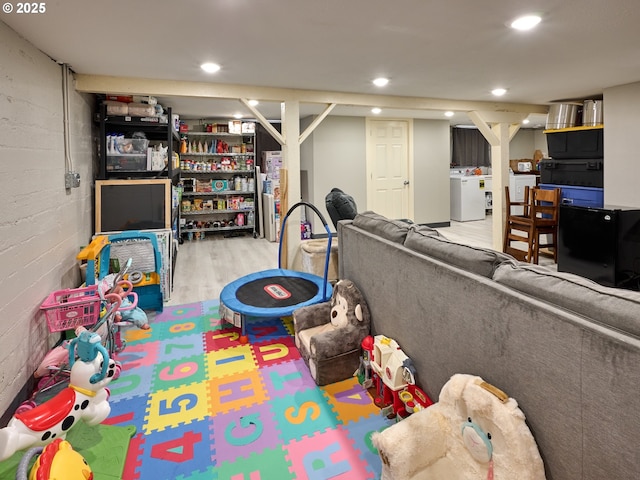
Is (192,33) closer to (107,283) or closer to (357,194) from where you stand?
(107,283)

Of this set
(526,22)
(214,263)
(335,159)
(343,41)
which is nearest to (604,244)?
(526,22)

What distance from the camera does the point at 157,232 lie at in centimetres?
401

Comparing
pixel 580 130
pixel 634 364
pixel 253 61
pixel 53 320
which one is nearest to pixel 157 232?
pixel 53 320

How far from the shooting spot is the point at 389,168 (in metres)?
7.84

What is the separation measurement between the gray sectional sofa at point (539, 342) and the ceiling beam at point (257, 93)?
290 centimetres

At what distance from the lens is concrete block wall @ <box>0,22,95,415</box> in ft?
7.37

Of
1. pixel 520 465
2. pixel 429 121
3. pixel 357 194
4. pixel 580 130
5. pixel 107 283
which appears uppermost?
pixel 429 121

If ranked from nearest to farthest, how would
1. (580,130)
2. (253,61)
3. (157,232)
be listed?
(253,61)
(157,232)
(580,130)

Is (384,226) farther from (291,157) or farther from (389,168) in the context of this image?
(389,168)

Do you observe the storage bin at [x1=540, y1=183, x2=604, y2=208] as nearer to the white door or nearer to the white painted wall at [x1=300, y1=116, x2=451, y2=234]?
the white painted wall at [x1=300, y1=116, x2=451, y2=234]

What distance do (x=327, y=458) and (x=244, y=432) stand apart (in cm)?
47

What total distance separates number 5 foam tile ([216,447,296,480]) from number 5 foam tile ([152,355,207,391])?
0.82 metres

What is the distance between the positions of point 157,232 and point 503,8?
11.3 ft

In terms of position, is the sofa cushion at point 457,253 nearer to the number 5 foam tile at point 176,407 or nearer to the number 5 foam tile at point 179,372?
the number 5 foam tile at point 176,407
